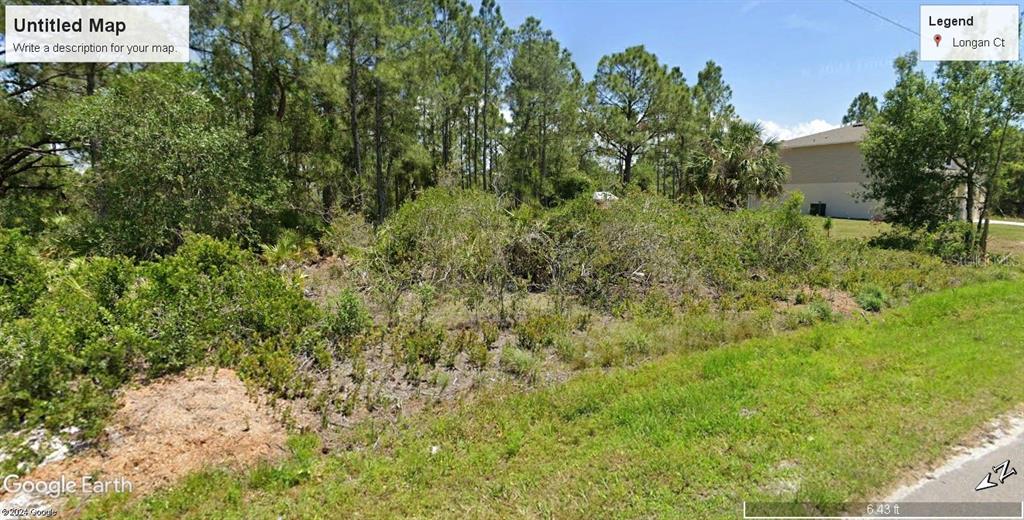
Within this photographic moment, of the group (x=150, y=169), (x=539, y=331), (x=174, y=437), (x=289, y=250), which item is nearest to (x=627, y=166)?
(x=289, y=250)

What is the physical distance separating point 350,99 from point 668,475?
49.4 feet

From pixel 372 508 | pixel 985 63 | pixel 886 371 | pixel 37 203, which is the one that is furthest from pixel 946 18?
pixel 37 203

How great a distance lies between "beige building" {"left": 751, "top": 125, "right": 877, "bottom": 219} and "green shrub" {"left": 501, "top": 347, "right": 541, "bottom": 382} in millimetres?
26256

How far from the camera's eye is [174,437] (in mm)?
3107

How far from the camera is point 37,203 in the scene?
12820 mm

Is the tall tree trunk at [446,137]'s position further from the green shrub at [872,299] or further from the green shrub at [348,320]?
the green shrub at [872,299]

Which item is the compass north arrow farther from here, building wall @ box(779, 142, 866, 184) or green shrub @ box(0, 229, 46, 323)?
building wall @ box(779, 142, 866, 184)

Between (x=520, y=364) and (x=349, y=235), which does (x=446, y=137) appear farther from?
(x=520, y=364)

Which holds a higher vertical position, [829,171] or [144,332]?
[829,171]


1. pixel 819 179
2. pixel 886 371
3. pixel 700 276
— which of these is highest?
pixel 819 179

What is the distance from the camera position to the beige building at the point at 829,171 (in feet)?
84.2

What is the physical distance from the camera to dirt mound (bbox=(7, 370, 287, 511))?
280cm

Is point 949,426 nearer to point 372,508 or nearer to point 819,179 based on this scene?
point 372,508

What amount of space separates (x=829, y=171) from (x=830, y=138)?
2260 millimetres
